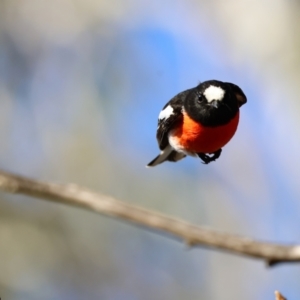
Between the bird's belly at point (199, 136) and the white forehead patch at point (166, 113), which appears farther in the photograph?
the white forehead patch at point (166, 113)

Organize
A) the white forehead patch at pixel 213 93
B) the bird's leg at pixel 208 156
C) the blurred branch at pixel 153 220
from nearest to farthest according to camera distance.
→ the blurred branch at pixel 153 220
the white forehead patch at pixel 213 93
the bird's leg at pixel 208 156

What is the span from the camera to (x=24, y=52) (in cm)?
Result: 557

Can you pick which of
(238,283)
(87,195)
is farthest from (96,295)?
(87,195)

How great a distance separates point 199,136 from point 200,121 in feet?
0.25

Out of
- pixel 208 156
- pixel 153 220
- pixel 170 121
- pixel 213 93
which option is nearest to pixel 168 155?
pixel 170 121

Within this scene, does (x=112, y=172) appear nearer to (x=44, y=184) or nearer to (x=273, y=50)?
(x=273, y=50)

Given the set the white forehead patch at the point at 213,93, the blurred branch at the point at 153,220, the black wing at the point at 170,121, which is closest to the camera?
the blurred branch at the point at 153,220

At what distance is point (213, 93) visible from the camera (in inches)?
83.0

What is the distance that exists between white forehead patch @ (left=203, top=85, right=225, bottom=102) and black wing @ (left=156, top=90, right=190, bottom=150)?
11.4 inches

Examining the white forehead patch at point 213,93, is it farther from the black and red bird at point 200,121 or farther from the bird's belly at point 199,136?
the bird's belly at point 199,136

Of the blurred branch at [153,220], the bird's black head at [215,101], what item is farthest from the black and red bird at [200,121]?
the blurred branch at [153,220]

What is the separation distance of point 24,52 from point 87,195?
17.7 feet

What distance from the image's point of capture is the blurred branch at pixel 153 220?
17.7 inches

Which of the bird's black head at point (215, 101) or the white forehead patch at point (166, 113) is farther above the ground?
the bird's black head at point (215, 101)
